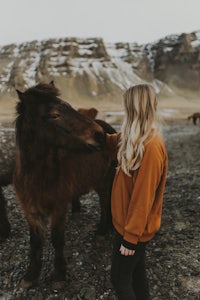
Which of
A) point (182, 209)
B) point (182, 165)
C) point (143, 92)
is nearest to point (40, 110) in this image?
point (143, 92)

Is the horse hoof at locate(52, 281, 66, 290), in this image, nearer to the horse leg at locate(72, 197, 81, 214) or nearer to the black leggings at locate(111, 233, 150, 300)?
the black leggings at locate(111, 233, 150, 300)

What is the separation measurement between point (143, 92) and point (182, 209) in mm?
4921

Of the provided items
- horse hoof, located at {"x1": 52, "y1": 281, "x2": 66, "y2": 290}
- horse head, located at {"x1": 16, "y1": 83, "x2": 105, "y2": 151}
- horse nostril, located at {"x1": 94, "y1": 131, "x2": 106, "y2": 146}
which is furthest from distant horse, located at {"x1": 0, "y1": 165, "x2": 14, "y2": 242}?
horse nostril, located at {"x1": 94, "y1": 131, "x2": 106, "y2": 146}

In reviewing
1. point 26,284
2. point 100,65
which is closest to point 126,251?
point 26,284

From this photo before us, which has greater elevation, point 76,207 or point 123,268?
point 123,268

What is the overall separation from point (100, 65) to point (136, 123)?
13294cm

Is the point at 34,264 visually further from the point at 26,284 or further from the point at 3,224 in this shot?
the point at 3,224

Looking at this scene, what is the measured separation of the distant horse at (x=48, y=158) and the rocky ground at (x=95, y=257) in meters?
0.30

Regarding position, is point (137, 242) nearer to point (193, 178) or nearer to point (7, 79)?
point (193, 178)

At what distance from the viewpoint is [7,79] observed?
113 m

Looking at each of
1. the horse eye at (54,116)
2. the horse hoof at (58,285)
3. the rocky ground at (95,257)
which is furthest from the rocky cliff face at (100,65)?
the horse eye at (54,116)

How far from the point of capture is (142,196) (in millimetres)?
2906

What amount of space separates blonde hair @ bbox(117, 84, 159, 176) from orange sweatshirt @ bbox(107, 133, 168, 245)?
9 centimetres

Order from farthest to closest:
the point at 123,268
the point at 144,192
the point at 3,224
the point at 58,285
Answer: the point at 3,224
the point at 58,285
the point at 123,268
the point at 144,192
